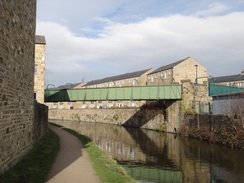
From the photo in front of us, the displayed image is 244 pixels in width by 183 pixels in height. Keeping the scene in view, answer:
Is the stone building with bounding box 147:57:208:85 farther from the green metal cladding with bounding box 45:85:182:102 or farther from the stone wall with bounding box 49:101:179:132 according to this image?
the green metal cladding with bounding box 45:85:182:102

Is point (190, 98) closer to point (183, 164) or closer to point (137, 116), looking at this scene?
point (137, 116)

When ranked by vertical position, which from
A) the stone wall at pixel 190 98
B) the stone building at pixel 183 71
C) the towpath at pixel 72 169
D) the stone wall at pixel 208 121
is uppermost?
the stone building at pixel 183 71

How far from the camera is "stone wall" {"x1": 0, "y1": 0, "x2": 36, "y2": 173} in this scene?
7324 mm

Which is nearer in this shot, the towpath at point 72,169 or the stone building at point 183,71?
the towpath at point 72,169

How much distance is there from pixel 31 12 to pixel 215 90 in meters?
25.2

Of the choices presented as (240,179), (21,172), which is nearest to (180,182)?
(240,179)

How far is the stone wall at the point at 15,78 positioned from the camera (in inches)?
288

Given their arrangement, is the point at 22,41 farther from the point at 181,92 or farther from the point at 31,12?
the point at 181,92

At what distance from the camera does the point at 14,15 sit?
827 cm

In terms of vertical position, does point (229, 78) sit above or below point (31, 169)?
above

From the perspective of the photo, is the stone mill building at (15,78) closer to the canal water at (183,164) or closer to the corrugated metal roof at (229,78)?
the canal water at (183,164)

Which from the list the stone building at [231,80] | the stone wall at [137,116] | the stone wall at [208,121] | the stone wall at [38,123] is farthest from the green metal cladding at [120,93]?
the stone building at [231,80]

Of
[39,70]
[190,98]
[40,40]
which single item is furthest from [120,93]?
[40,40]

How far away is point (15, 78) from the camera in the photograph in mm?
8648
